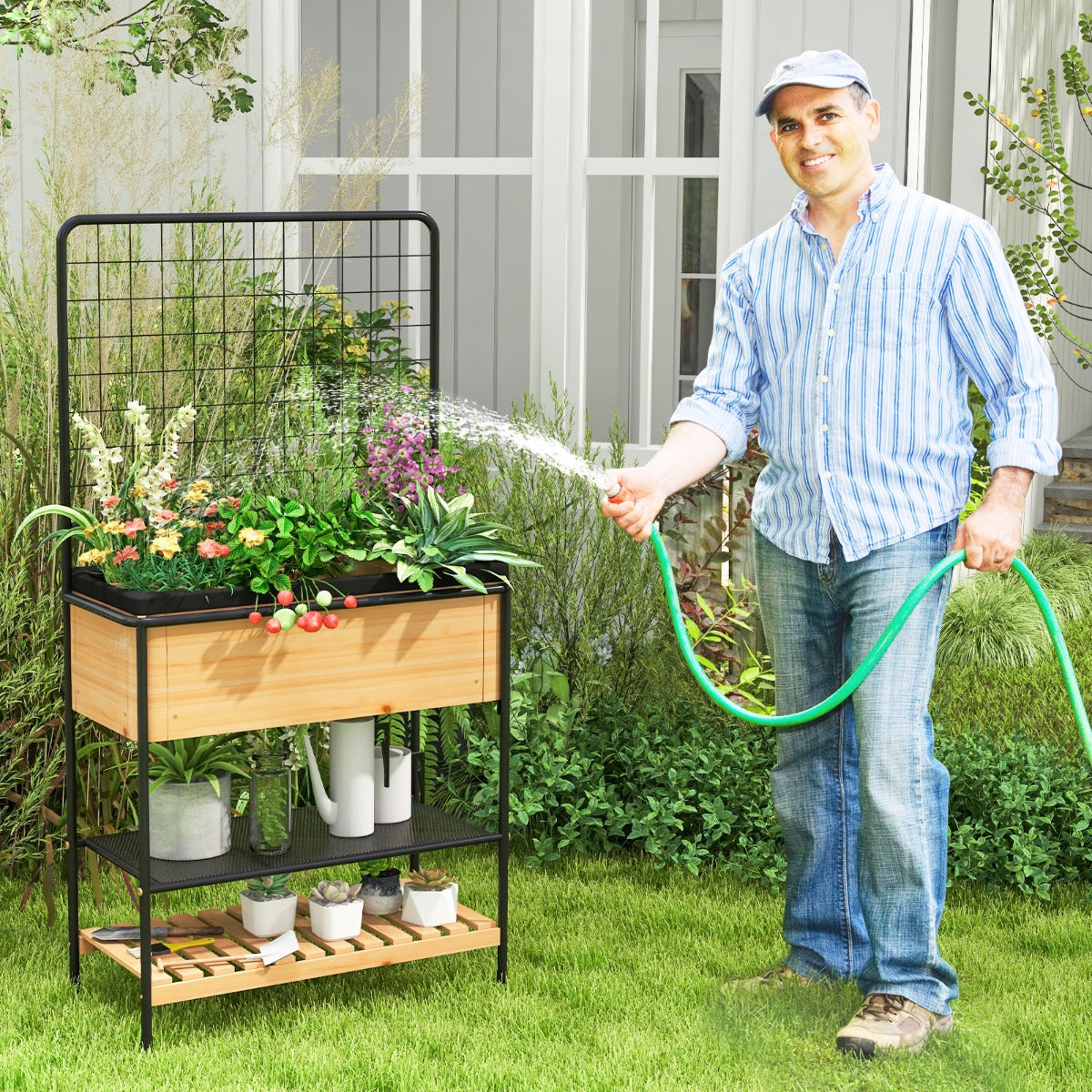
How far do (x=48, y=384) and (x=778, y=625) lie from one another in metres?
1.69

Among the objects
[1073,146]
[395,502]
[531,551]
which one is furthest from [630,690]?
[1073,146]

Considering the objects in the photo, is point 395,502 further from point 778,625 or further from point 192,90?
point 192,90

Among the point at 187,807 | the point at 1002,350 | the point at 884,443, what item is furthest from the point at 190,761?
the point at 1002,350

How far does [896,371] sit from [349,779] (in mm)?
1238

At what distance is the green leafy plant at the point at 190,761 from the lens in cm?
292

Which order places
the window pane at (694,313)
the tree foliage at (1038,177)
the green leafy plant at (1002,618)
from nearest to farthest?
the tree foliage at (1038,177), the green leafy plant at (1002,618), the window pane at (694,313)

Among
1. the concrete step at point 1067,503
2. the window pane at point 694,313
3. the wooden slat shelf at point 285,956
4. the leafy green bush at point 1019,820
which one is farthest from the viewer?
the concrete step at point 1067,503

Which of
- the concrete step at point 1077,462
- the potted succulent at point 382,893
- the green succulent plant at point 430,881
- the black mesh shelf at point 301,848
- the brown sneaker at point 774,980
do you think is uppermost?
the concrete step at point 1077,462

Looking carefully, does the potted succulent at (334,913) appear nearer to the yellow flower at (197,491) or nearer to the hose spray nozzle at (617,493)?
the yellow flower at (197,491)

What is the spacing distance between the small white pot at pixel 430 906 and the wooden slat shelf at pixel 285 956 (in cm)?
2

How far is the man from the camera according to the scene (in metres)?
2.66

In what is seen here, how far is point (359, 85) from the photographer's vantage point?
7469mm

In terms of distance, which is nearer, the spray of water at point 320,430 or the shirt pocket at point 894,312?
the shirt pocket at point 894,312

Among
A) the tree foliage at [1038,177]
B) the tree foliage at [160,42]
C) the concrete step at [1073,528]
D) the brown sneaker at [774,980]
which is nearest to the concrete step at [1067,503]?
the concrete step at [1073,528]
